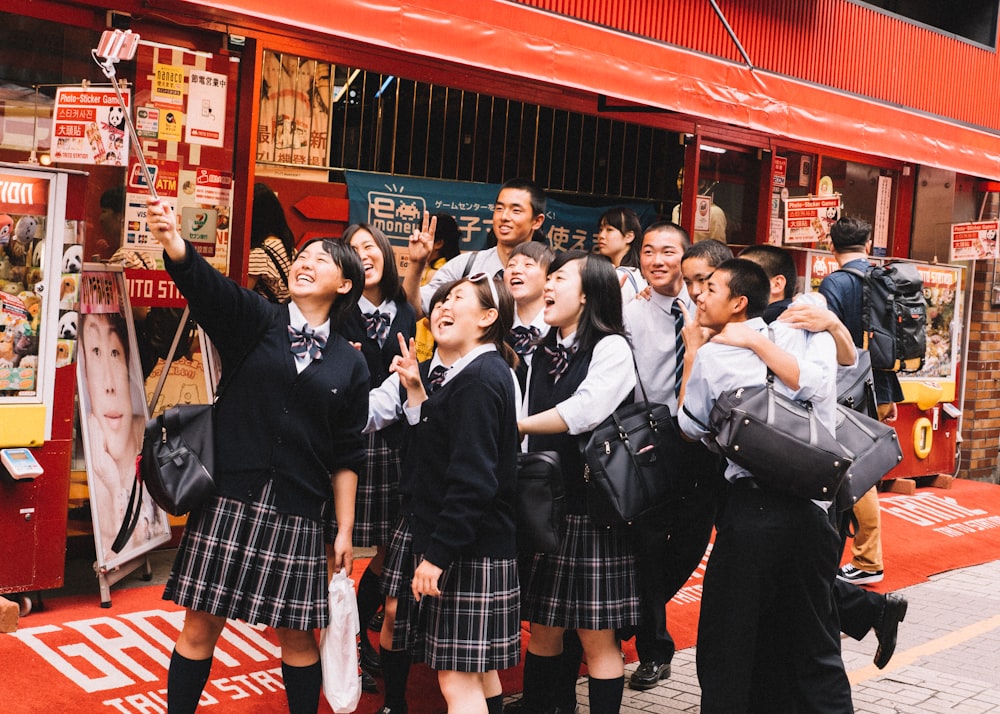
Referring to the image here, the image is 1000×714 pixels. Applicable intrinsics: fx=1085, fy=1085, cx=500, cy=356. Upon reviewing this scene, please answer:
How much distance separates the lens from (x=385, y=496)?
196 inches

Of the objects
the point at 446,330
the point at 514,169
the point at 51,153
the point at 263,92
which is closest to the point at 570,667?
the point at 446,330

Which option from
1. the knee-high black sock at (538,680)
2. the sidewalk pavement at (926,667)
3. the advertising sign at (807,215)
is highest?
the advertising sign at (807,215)

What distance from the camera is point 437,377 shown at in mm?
4254

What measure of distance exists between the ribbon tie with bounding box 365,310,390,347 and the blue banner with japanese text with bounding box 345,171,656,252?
2485mm

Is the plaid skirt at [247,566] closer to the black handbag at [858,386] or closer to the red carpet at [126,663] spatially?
the red carpet at [126,663]

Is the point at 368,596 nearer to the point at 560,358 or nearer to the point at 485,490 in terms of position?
the point at 560,358

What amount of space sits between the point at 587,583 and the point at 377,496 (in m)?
1.12

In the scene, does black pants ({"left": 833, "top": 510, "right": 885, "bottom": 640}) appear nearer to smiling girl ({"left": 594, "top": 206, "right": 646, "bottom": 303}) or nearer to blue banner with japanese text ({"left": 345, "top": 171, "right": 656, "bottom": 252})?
smiling girl ({"left": 594, "top": 206, "right": 646, "bottom": 303})

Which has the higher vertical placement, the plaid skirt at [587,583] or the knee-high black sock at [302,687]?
the plaid skirt at [587,583]

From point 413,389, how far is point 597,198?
5.53 meters

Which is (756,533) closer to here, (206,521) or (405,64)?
(206,521)

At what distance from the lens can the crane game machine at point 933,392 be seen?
34.2 ft

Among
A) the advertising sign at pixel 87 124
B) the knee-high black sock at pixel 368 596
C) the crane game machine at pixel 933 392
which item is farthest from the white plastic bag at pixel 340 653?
the crane game machine at pixel 933 392

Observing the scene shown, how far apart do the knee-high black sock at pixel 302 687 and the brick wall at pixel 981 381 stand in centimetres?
1020
